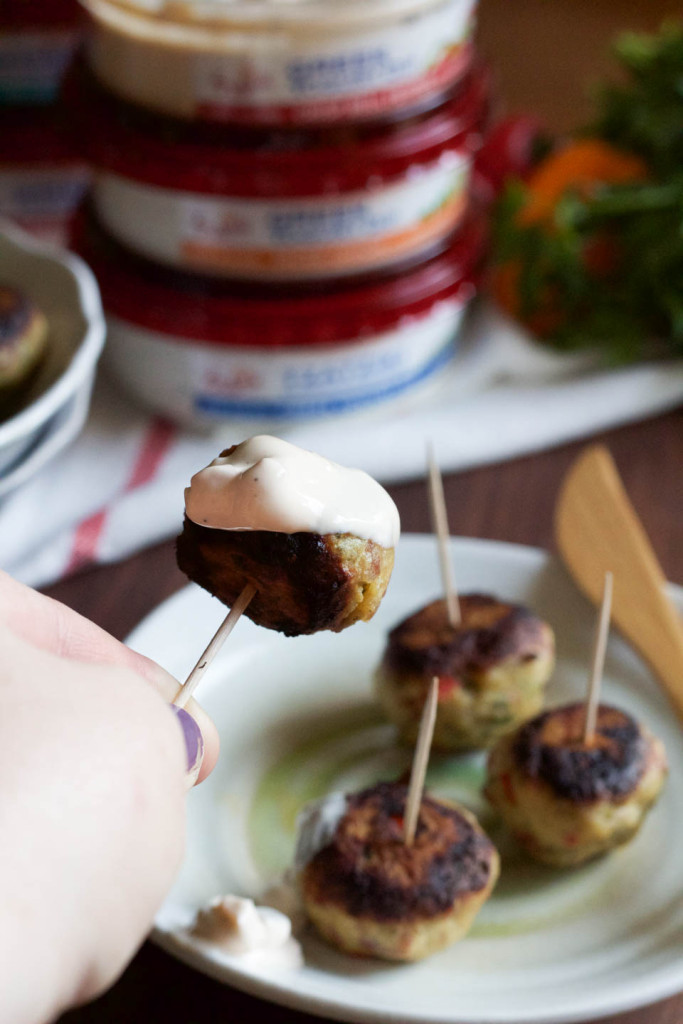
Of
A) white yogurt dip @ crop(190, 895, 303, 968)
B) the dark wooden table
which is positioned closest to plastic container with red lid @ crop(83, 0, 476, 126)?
the dark wooden table

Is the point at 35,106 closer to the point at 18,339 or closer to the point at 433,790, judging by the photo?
the point at 18,339

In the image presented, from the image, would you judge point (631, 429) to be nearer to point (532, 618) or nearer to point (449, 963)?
point (532, 618)

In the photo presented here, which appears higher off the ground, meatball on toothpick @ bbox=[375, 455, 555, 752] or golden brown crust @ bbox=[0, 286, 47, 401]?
golden brown crust @ bbox=[0, 286, 47, 401]

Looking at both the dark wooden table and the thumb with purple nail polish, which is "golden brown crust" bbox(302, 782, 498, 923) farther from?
the dark wooden table

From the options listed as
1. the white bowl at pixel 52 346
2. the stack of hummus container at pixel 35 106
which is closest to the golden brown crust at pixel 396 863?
the white bowl at pixel 52 346

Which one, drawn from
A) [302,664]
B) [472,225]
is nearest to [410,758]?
[302,664]

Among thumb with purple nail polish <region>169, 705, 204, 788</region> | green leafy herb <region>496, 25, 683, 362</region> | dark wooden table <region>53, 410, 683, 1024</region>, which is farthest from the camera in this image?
green leafy herb <region>496, 25, 683, 362</region>

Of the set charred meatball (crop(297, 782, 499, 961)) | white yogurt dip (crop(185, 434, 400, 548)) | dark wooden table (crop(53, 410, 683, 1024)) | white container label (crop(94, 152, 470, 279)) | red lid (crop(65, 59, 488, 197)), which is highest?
white yogurt dip (crop(185, 434, 400, 548))
